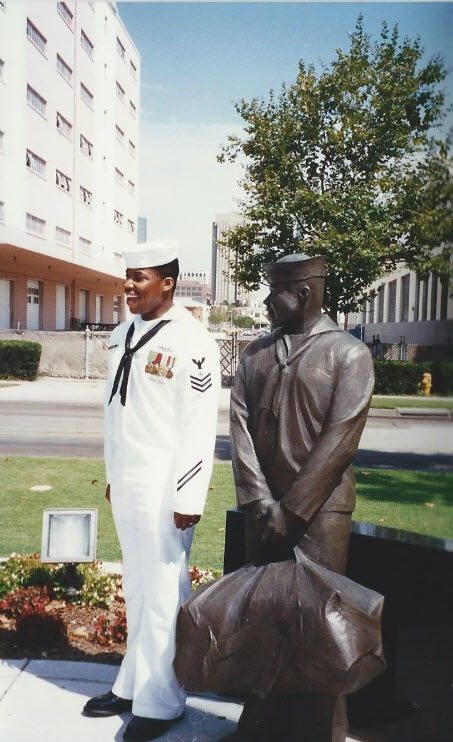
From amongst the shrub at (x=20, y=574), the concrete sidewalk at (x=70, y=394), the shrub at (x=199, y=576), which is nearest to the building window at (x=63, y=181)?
Answer: the concrete sidewalk at (x=70, y=394)

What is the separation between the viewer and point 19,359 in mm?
21969

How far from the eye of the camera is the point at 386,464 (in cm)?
1005

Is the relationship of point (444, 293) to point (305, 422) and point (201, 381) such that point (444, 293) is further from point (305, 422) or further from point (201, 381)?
point (201, 381)

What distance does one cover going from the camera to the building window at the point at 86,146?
3073 centimetres

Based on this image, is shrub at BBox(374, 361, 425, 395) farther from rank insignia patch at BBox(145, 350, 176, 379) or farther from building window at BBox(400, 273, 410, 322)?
rank insignia patch at BBox(145, 350, 176, 379)

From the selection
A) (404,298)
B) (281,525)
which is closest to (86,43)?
(404,298)

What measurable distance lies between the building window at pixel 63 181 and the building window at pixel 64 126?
5.68 feet

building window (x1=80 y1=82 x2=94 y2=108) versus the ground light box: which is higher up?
building window (x1=80 y1=82 x2=94 y2=108)

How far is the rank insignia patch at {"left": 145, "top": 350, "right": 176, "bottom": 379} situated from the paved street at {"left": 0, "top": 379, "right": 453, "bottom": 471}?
4.71 m

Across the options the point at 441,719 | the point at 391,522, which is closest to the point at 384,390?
the point at 391,522

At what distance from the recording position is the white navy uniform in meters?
2.99

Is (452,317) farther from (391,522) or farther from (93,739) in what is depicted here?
(391,522)

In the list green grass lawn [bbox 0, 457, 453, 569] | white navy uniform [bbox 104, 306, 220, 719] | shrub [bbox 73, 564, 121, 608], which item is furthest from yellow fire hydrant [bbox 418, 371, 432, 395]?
white navy uniform [bbox 104, 306, 220, 719]

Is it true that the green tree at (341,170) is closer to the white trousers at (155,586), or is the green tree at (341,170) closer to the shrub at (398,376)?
the shrub at (398,376)
